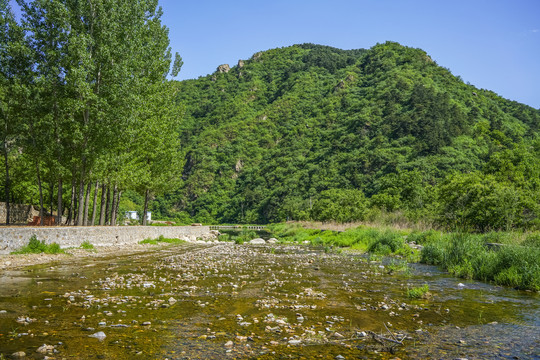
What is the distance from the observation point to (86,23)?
25.2 meters

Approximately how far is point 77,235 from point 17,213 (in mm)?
22881

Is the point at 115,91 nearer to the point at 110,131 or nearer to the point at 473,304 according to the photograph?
the point at 110,131

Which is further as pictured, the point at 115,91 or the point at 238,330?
the point at 115,91

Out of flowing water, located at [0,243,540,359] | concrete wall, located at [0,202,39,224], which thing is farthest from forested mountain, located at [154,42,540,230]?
concrete wall, located at [0,202,39,224]

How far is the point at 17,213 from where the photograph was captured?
37312 millimetres

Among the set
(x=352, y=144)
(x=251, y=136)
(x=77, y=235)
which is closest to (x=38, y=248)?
(x=77, y=235)

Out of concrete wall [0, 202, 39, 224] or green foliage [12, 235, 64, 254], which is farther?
concrete wall [0, 202, 39, 224]

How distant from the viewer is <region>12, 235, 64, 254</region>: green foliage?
16.3m

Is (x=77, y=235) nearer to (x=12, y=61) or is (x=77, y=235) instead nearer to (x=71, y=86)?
(x=71, y=86)

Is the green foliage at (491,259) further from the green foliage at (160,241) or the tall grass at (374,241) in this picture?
the green foliage at (160,241)

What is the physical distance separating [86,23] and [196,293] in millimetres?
23419

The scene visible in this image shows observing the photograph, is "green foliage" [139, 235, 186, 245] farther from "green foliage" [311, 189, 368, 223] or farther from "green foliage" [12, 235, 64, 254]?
"green foliage" [311, 189, 368, 223]

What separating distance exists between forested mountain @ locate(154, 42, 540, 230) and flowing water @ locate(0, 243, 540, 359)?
631 inches

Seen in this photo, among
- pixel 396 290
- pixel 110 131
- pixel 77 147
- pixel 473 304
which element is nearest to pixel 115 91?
pixel 110 131
